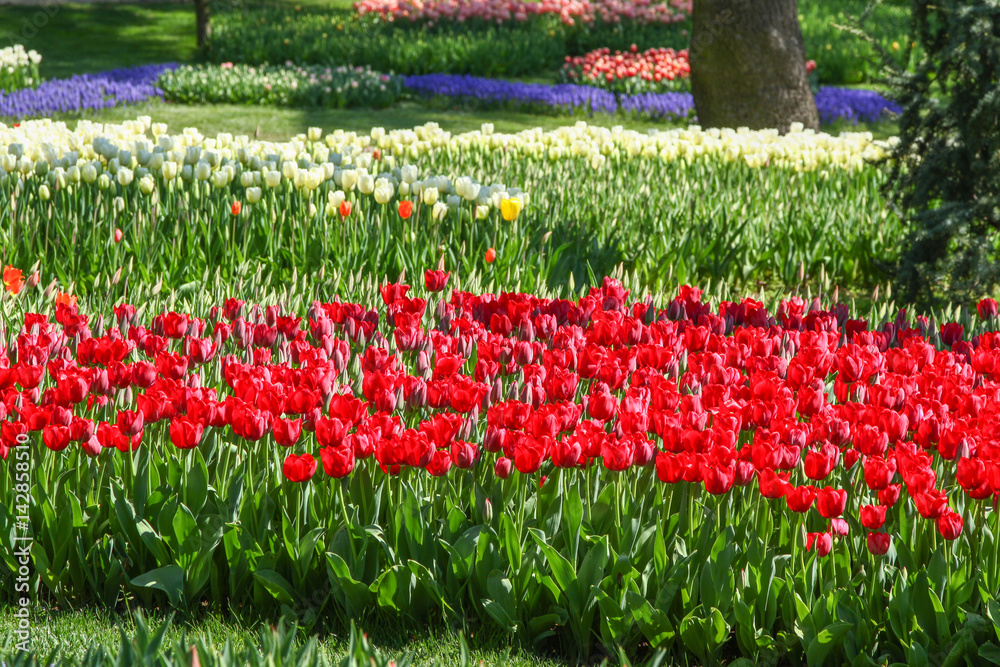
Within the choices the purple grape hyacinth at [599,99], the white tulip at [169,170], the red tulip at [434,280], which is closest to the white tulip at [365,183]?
the white tulip at [169,170]

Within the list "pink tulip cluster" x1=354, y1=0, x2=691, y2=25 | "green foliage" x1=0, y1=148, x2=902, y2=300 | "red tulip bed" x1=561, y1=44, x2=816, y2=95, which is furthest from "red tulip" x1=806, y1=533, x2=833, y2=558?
"pink tulip cluster" x1=354, y1=0, x2=691, y2=25

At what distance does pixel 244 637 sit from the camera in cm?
229

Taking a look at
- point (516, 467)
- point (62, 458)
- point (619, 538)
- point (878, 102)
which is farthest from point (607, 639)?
point (878, 102)

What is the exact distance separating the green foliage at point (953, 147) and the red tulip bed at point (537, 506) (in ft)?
9.05

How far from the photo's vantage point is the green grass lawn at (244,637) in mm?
2258

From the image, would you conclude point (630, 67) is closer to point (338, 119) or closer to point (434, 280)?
point (338, 119)

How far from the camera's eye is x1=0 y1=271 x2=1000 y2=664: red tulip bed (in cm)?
222

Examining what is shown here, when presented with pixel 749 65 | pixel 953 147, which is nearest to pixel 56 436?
pixel 953 147

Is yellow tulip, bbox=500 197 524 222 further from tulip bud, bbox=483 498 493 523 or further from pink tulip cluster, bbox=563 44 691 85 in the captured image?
pink tulip cluster, bbox=563 44 691 85

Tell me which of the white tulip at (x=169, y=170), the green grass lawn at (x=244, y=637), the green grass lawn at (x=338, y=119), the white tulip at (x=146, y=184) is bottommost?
the green grass lawn at (x=244, y=637)

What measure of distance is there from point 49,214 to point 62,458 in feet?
9.57

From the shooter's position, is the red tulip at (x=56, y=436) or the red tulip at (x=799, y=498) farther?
the red tulip at (x=56, y=436)

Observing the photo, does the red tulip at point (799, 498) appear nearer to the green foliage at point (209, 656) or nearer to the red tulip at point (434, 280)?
the green foliage at point (209, 656)

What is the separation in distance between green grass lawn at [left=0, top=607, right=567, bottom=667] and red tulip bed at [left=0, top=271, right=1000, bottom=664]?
57 mm
